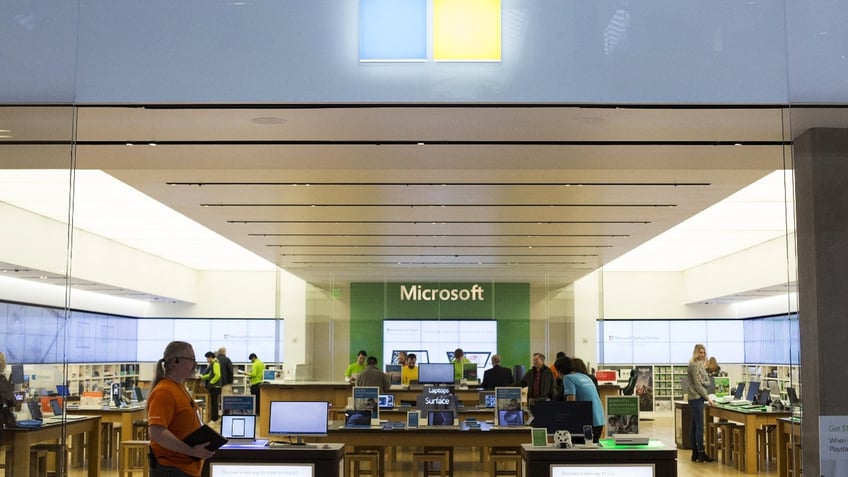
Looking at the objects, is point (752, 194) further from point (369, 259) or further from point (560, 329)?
point (369, 259)

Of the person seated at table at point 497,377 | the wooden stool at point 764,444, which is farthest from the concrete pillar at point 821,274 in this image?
the person seated at table at point 497,377

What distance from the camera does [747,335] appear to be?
2547 centimetres

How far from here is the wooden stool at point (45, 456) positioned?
208 inches

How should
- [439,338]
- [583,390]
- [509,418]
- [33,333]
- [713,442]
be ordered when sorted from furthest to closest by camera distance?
[439,338] < [713,442] < [509,418] < [583,390] < [33,333]

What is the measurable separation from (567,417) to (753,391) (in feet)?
23.8

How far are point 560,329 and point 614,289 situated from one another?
28.5ft

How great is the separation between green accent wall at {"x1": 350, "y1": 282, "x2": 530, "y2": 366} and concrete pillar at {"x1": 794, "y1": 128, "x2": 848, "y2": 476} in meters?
12.8

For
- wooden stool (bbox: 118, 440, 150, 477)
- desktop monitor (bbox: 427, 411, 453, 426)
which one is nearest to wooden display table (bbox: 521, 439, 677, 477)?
desktop monitor (bbox: 427, 411, 453, 426)

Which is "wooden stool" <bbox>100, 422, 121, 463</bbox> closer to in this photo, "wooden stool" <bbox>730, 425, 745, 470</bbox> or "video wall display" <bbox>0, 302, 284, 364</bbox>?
"video wall display" <bbox>0, 302, 284, 364</bbox>

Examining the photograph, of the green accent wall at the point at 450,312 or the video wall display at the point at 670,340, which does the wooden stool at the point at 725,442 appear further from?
the video wall display at the point at 670,340

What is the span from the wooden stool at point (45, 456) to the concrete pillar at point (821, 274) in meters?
4.00

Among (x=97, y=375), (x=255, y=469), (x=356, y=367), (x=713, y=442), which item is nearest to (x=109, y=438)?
(x=356, y=367)

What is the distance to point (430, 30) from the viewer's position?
18.3ft

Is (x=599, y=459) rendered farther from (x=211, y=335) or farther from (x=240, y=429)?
(x=211, y=335)
